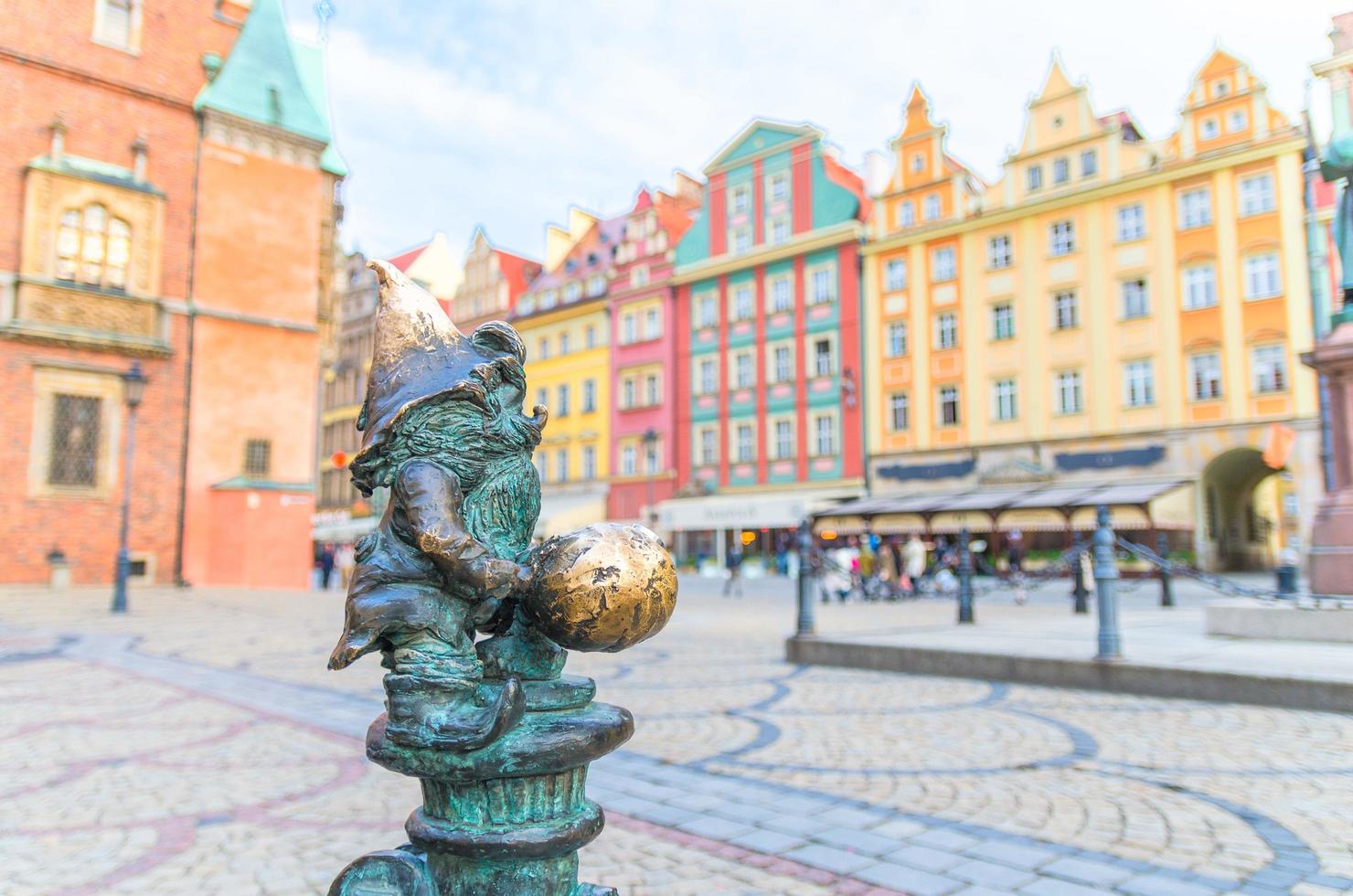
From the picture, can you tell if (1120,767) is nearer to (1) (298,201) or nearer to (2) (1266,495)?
(1) (298,201)

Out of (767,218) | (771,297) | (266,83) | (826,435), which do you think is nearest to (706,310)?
(771,297)

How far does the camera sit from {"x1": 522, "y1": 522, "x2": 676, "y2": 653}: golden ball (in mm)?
1663

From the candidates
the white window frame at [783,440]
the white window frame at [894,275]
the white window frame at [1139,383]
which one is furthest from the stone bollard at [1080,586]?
the white window frame at [783,440]

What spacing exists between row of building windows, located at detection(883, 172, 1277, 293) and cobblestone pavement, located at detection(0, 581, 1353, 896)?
24.0 meters

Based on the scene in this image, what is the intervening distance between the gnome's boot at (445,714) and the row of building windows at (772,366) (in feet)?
109

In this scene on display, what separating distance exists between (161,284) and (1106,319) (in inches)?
1009

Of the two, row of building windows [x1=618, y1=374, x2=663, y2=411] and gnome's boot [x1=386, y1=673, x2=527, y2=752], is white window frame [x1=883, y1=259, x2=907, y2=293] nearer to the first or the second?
row of building windows [x1=618, y1=374, x2=663, y2=411]

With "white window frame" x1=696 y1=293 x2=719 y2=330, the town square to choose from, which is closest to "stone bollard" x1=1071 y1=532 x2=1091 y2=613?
the town square

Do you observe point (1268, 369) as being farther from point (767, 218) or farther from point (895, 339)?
point (767, 218)

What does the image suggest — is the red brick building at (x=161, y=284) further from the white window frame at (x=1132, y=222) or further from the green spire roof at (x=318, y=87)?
the white window frame at (x=1132, y=222)

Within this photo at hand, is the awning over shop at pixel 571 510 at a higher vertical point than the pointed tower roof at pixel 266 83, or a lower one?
lower

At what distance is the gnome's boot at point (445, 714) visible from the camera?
5.14 feet

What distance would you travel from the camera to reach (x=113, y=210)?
21125 millimetres

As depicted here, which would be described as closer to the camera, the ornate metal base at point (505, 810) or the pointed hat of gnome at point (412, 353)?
the ornate metal base at point (505, 810)
